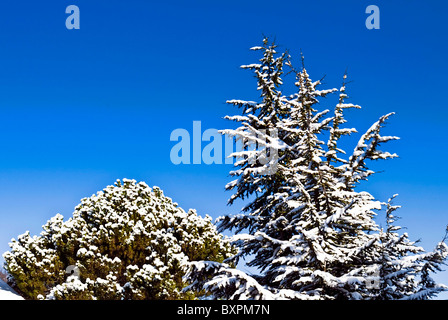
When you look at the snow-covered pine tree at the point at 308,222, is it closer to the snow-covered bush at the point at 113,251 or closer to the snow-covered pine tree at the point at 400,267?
the snow-covered pine tree at the point at 400,267

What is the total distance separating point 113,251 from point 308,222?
1535 cm

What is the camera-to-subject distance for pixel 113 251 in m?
20.5

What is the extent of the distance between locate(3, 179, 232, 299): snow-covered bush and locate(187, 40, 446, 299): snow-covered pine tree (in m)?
9.70

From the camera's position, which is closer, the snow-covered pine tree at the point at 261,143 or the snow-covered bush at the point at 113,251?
the snow-covered pine tree at the point at 261,143

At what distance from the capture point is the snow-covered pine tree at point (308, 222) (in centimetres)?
692

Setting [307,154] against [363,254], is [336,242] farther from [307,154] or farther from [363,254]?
[307,154]

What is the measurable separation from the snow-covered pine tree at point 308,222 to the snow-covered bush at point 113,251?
9.70m

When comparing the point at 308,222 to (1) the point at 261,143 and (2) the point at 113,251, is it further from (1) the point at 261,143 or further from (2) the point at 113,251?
(2) the point at 113,251

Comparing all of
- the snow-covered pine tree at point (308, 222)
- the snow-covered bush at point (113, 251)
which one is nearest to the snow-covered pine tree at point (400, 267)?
the snow-covered pine tree at point (308, 222)

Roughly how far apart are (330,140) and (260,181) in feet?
7.84

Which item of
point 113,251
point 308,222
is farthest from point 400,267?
point 113,251
